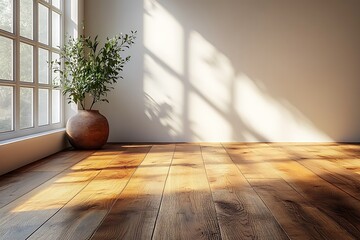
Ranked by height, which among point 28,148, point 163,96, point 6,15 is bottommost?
point 28,148

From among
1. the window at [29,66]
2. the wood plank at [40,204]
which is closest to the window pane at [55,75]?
the window at [29,66]

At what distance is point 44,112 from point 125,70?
117cm

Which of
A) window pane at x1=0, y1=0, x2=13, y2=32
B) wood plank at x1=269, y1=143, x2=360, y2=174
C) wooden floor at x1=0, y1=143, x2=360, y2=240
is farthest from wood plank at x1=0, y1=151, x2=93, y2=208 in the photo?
wood plank at x1=269, y1=143, x2=360, y2=174

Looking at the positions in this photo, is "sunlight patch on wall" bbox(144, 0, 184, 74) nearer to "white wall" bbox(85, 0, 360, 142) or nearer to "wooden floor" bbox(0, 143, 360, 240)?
"white wall" bbox(85, 0, 360, 142)

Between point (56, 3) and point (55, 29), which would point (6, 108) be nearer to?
point (55, 29)

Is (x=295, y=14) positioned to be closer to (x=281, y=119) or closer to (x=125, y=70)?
(x=281, y=119)

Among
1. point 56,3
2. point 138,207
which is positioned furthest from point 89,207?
point 56,3

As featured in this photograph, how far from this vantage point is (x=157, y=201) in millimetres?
1913

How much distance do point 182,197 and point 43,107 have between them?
2060 millimetres

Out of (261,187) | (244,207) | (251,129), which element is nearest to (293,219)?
(244,207)

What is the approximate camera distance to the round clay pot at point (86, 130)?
146 inches

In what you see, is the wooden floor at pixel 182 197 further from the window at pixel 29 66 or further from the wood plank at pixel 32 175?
the window at pixel 29 66

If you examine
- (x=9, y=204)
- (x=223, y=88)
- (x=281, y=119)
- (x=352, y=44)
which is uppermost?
(x=352, y=44)

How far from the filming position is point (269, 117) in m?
4.56
